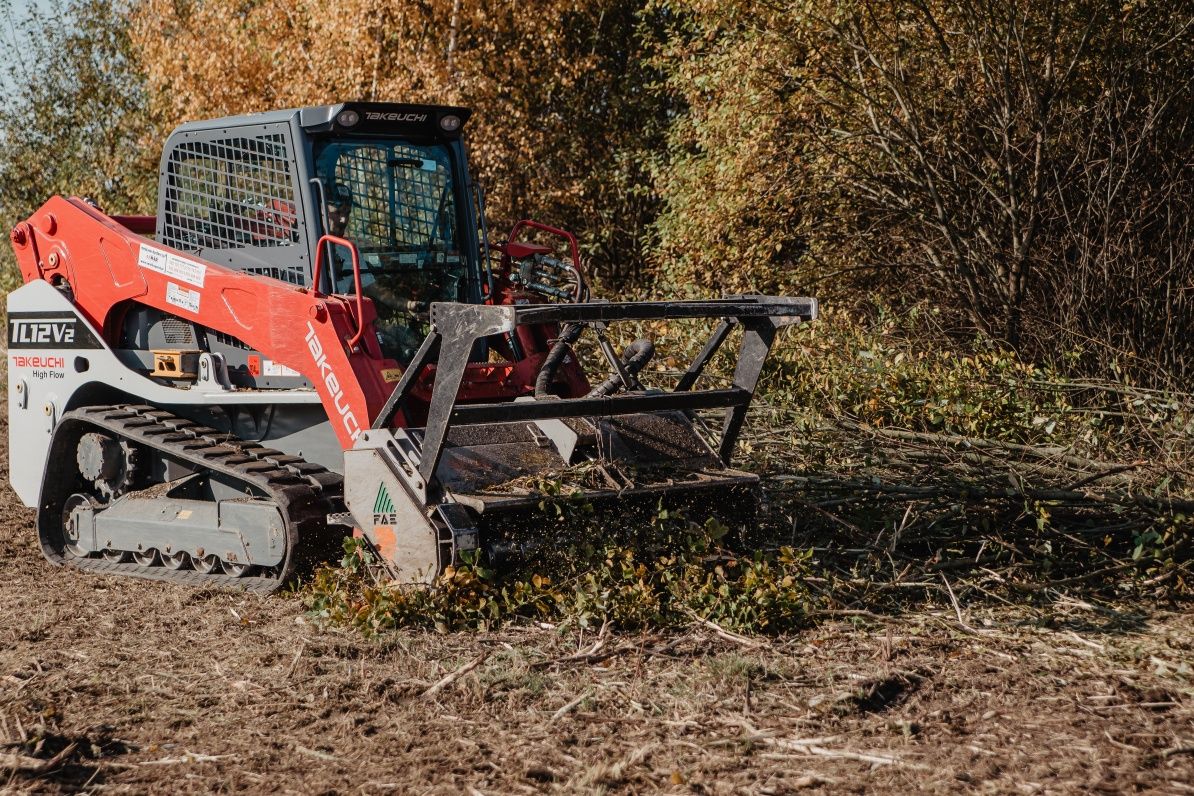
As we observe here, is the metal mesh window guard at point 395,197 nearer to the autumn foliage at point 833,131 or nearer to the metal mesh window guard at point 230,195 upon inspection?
the metal mesh window guard at point 230,195

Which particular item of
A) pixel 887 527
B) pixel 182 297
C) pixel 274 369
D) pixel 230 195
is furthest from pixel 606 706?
pixel 230 195

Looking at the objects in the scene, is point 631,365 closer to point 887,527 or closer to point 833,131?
point 887,527

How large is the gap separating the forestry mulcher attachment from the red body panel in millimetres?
14

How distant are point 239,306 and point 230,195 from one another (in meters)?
0.71

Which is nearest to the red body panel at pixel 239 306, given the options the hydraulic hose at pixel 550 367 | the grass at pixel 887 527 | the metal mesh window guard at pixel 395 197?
the hydraulic hose at pixel 550 367

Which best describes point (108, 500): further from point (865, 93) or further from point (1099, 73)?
point (1099, 73)

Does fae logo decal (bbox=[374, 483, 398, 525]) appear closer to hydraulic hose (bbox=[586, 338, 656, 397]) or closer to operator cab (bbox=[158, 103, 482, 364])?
operator cab (bbox=[158, 103, 482, 364])

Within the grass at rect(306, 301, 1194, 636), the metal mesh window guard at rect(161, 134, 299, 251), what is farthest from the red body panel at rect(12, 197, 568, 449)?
the grass at rect(306, 301, 1194, 636)

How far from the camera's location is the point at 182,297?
644cm

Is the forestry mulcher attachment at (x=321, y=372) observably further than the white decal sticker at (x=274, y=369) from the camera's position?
No

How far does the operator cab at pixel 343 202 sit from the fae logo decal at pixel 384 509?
953mm

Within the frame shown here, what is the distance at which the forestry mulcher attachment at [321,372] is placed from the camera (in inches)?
210

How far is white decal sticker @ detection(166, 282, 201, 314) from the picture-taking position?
6.36 metres

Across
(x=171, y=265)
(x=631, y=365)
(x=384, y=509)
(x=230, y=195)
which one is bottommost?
(x=384, y=509)
